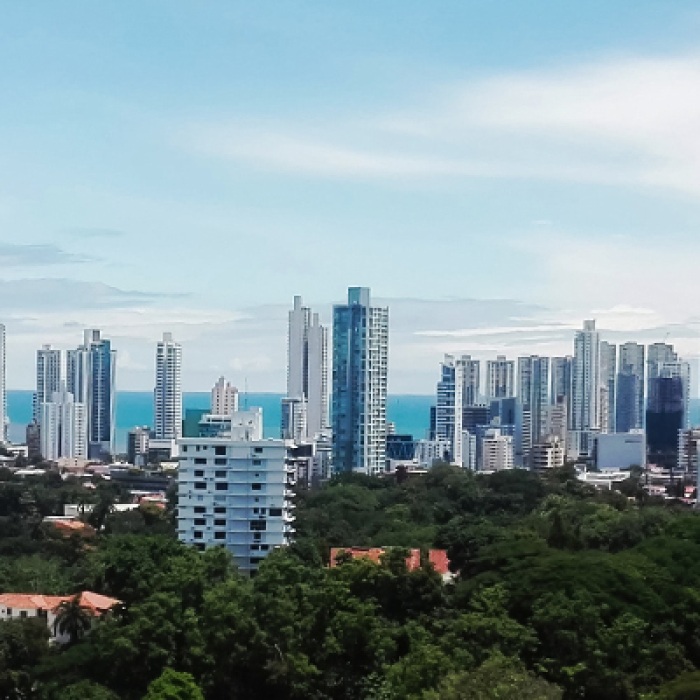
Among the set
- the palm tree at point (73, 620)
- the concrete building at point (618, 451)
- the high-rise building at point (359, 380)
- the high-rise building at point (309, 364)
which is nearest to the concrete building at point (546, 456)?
the concrete building at point (618, 451)

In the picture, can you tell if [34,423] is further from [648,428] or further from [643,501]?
[643,501]

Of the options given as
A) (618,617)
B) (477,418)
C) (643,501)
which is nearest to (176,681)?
(618,617)

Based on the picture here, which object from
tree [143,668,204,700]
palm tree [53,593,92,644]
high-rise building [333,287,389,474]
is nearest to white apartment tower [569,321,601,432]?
high-rise building [333,287,389,474]

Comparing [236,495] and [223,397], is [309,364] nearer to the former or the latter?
Result: [223,397]

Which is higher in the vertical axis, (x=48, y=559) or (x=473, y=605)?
(x=473, y=605)

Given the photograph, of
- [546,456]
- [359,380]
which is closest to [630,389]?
[546,456]
